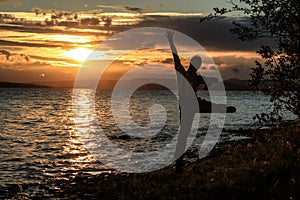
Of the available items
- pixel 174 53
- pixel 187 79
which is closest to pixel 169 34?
pixel 174 53

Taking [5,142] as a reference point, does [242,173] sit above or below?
above

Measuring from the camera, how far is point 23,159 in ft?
112

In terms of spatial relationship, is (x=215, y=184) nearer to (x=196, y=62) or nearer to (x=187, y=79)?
(x=187, y=79)

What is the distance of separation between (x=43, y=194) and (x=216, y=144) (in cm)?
2430

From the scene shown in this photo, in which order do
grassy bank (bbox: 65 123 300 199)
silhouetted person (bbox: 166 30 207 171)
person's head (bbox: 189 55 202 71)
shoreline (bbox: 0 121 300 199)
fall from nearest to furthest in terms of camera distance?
1. grassy bank (bbox: 65 123 300 199)
2. shoreline (bbox: 0 121 300 199)
3. person's head (bbox: 189 55 202 71)
4. silhouetted person (bbox: 166 30 207 171)

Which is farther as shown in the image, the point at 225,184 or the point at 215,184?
the point at 215,184

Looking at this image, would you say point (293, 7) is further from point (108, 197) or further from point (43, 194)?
point (43, 194)

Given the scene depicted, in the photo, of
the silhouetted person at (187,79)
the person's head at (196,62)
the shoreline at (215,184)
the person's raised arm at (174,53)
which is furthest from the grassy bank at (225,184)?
the person's raised arm at (174,53)

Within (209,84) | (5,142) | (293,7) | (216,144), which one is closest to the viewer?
(293,7)

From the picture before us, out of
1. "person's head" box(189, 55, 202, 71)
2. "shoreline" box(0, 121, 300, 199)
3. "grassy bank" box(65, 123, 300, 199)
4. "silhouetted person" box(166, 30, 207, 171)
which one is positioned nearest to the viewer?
"grassy bank" box(65, 123, 300, 199)

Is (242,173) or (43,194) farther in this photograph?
(43,194)

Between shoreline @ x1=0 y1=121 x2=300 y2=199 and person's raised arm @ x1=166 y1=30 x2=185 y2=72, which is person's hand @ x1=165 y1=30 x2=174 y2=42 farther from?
shoreline @ x1=0 y1=121 x2=300 y2=199

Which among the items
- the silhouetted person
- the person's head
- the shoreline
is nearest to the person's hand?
the silhouetted person

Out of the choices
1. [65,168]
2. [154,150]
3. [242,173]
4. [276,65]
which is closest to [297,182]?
[242,173]
